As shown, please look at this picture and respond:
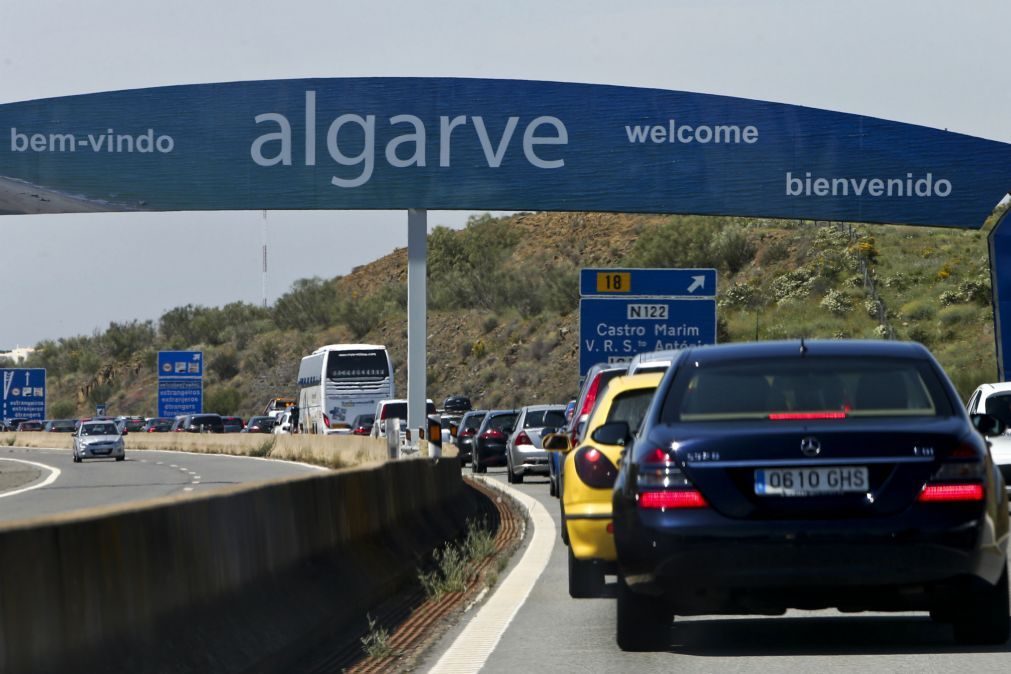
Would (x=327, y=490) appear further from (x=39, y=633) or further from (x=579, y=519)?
(x=39, y=633)

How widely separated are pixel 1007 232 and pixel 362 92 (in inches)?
518

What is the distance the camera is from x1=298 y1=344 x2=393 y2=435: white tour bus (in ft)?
199

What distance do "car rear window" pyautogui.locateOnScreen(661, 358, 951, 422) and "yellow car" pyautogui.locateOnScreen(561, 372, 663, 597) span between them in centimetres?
197

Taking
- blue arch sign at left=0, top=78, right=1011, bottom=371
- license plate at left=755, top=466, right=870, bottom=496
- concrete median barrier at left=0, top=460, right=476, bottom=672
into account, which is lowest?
concrete median barrier at left=0, top=460, right=476, bottom=672

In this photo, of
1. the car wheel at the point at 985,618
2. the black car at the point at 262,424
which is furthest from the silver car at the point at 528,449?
the black car at the point at 262,424

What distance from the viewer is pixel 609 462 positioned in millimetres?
11781

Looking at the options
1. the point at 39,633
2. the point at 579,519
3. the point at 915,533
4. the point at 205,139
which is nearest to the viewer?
the point at 39,633

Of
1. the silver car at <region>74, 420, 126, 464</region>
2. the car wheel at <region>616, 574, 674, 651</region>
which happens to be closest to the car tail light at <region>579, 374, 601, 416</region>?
the car wheel at <region>616, 574, 674, 651</region>

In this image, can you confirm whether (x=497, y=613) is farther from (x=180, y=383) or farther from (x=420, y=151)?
(x=180, y=383)

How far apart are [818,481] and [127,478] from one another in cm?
3649

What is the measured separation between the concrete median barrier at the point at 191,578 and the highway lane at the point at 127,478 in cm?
1374

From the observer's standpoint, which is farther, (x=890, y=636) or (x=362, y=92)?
(x=362, y=92)

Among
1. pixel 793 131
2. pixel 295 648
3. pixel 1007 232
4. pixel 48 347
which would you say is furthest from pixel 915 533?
pixel 48 347

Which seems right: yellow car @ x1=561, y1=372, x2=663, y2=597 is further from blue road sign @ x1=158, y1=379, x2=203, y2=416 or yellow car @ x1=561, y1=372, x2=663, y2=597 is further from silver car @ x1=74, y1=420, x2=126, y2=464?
blue road sign @ x1=158, y1=379, x2=203, y2=416
